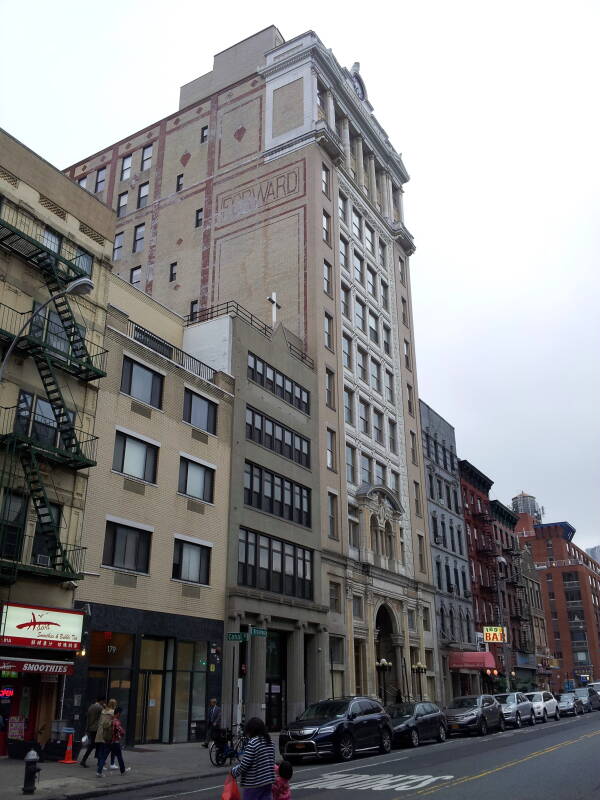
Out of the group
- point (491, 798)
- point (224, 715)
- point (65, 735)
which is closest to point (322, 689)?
point (224, 715)

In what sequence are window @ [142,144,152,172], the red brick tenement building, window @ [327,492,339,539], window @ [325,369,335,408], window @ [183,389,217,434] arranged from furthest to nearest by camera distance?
the red brick tenement building
window @ [142,144,152,172]
window @ [325,369,335,408]
window @ [327,492,339,539]
window @ [183,389,217,434]

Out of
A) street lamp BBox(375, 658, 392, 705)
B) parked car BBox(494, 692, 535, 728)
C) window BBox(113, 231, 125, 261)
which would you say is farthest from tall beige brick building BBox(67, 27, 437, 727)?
parked car BBox(494, 692, 535, 728)

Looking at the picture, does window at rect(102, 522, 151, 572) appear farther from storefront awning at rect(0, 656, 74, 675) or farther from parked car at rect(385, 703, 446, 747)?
parked car at rect(385, 703, 446, 747)

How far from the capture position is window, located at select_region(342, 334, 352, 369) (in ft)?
159

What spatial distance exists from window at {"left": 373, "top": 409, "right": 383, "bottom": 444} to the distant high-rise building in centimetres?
8149

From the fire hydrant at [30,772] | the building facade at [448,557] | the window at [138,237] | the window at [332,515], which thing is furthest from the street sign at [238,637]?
the window at [138,237]

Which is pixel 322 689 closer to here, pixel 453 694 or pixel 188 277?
pixel 453 694

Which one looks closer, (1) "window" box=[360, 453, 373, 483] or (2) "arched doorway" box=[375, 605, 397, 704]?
(2) "arched doorway" box=[375, 605, 397, 704]

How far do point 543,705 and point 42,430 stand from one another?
3467 cm

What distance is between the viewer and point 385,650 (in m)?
46.3

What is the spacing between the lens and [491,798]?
13.1 m

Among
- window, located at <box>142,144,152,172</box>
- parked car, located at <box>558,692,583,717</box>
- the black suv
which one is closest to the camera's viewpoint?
the black suv

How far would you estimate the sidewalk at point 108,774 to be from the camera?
15.7 meters

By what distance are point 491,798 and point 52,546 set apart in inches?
595
